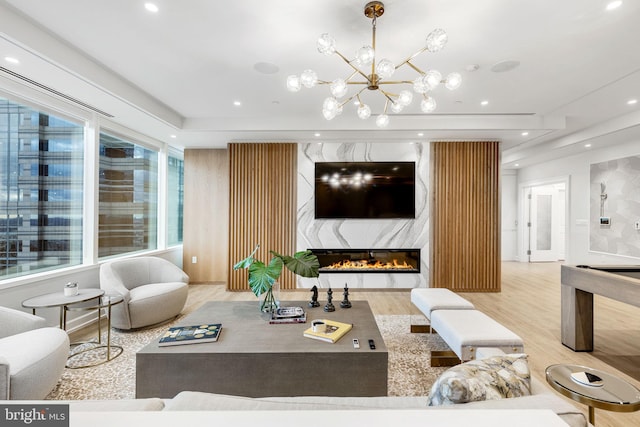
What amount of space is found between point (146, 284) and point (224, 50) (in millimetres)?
2952

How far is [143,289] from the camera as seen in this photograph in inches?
134

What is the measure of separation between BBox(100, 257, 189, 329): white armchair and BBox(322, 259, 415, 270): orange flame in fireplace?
91.6 inches

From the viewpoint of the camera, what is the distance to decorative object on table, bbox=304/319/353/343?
1.98m

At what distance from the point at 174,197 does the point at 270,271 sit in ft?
13.3

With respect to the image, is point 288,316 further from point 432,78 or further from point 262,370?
point 432,78

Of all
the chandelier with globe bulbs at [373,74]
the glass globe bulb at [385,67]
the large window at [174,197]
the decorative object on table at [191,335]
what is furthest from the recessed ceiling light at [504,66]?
the large window at [174,197]

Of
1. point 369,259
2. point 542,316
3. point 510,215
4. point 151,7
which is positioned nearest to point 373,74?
point 151,7

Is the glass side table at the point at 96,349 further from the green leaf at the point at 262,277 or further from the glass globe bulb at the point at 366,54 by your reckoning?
the glass globe bulb at the point at 366,54

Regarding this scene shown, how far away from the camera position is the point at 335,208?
4859 millimetres

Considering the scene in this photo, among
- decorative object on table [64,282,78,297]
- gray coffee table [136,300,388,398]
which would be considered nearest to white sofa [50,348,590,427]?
gray coffee table [136,300,388,398]

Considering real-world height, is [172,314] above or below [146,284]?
below

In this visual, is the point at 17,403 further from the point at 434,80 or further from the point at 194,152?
the point at 194,152

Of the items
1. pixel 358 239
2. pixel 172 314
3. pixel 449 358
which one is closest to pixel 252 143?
pixel 358 239

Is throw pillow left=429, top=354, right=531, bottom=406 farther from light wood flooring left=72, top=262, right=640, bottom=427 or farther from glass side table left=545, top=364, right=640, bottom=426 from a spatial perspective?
light wood flooring left=72, top=262, right=640, bottom=427
